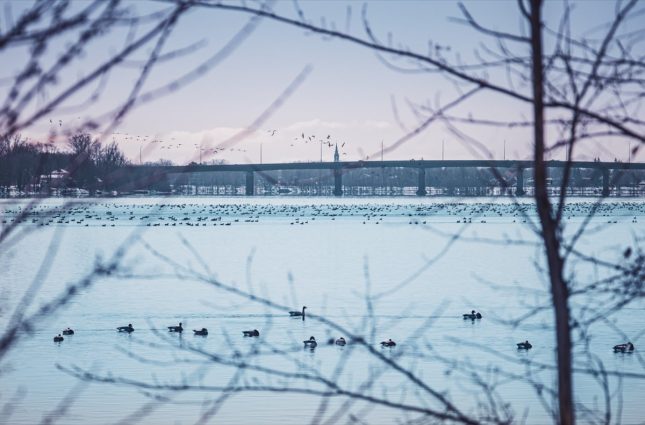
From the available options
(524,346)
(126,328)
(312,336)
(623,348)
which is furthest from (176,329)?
(623,348)

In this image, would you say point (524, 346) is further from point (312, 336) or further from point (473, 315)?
point (312, 336)

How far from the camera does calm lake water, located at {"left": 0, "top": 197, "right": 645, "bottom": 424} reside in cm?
417

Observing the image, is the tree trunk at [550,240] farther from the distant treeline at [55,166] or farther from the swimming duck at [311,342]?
the swimming duck at [311,342]

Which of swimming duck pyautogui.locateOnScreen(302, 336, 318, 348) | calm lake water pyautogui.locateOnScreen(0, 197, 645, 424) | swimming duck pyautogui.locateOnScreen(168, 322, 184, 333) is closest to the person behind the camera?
calm lake water pyautogui.locateOnScreen(0, 197, 645, 424)

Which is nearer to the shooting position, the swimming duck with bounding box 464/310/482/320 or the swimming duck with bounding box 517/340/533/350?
the swimming duck with bounding box 517/340/533/350

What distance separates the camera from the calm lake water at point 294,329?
417 centimetres

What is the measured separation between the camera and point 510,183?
3.33 meters

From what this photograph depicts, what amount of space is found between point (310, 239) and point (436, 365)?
39.7 metres

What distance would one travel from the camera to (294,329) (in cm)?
2186

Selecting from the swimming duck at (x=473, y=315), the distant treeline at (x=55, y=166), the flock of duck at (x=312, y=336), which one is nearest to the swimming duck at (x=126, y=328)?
the flock of duck at (x=312, y=336)

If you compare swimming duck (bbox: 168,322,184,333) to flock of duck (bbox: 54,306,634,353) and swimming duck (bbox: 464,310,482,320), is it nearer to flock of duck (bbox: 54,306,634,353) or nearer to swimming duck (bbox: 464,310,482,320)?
flock of duck (bbox: 54,306,634,353)

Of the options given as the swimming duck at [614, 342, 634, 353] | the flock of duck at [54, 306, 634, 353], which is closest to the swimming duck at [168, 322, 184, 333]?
the flock of duck at [54, 306, 634, 353]

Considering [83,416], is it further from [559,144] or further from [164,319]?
[559,144]

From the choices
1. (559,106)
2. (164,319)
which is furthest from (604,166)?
(164,319)
